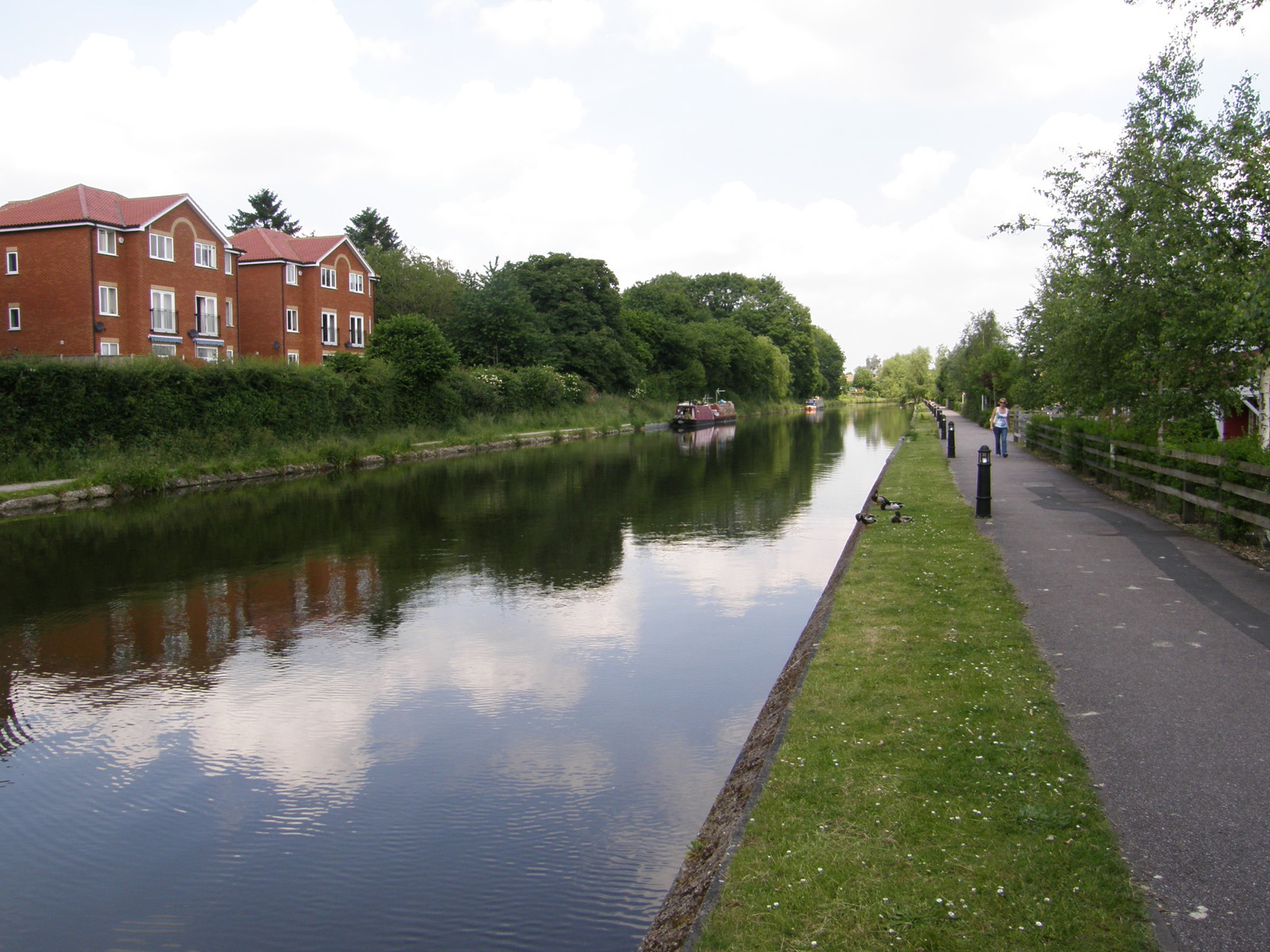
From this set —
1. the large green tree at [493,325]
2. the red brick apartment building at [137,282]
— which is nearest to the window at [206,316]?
the red brick apartment building at [137,282]

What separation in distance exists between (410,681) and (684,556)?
7.08m

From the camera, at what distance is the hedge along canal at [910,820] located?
13.5 ft

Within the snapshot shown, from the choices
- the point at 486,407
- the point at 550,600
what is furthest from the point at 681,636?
the point at 486,407

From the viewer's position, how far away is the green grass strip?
411cm

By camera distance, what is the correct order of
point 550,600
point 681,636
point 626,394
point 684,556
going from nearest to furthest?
point 681,636 < point 550,600 < point 684,556 < point 626,394

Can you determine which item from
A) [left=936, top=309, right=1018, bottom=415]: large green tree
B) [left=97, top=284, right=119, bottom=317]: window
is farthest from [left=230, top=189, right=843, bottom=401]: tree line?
[left=936, top=309, right=1018, bottom=415]: large green tree

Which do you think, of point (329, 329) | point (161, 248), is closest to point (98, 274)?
point (161, 248)

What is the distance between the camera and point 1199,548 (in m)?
12.9

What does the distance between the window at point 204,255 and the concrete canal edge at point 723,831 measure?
44.4 m

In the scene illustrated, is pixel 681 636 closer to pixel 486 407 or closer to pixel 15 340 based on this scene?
pixel 486 407

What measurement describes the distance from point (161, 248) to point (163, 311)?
2.74 meters

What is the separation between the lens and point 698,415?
224ft

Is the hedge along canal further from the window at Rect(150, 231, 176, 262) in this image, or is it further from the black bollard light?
the window at Rect(150, 231, 176, 262)

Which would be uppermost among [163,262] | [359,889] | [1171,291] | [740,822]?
[163,262]
